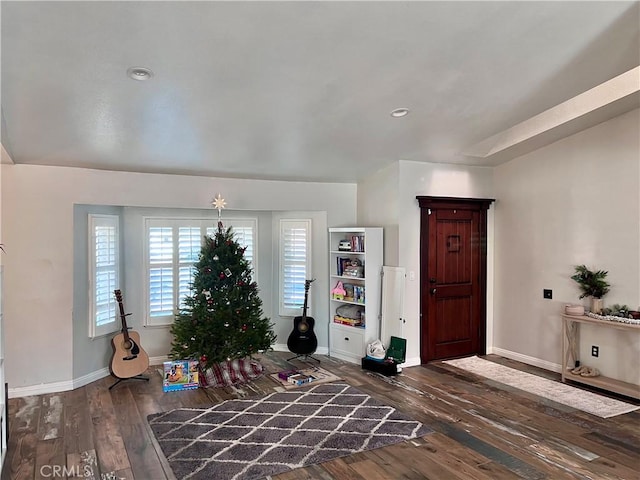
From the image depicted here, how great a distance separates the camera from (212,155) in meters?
4.72

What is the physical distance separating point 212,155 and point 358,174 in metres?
2.03

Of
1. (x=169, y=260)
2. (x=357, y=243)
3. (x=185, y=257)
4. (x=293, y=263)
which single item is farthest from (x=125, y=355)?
(x=357, y=243)

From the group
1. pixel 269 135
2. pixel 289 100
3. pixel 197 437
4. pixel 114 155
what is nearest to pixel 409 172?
pixel 269 135

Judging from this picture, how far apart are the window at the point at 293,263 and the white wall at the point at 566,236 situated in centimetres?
268

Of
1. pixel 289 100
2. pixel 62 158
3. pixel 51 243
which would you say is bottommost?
pixel 51 243

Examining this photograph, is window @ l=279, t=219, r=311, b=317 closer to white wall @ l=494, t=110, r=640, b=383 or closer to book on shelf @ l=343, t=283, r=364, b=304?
book on shelf @ l=343, t=283, r=364, b=304

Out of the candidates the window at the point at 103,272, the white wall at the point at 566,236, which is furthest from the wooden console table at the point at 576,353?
the window at the point at 103,272

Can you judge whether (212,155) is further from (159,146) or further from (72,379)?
(72,379)

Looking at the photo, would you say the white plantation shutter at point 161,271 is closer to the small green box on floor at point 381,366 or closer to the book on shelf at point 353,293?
the book on shelf at point 353,293

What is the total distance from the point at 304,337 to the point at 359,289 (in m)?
0.96

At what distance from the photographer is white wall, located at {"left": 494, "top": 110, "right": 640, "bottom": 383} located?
181 inches

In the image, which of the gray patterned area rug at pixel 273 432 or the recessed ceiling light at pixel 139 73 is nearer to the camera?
the recessed ceiling light at pixel 139 73

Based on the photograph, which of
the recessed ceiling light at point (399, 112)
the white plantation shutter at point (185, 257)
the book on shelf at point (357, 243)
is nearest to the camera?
the recessed ceiling light at point (399, 112)

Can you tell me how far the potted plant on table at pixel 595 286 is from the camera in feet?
15.5
